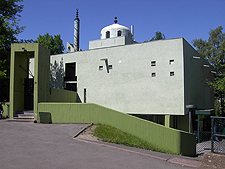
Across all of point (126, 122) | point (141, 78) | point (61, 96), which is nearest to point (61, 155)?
point (126, 122)

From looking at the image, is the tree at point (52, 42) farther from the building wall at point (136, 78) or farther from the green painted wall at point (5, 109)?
the green painted wall at point (5, 109)

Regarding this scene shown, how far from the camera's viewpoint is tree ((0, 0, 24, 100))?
2058cm

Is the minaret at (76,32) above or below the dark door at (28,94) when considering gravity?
above

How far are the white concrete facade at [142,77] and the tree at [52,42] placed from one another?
2492 cm

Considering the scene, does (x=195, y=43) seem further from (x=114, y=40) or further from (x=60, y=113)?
(x=60, y=113)

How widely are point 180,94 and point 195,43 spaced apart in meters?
32.3

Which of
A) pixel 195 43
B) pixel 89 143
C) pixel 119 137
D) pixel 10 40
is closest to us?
pixel 89 143

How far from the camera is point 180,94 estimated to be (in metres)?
18.2

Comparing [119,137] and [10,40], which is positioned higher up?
[10,40]

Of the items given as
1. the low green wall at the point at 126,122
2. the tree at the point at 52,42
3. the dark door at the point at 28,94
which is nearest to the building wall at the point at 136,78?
the low green wall at the point at 126,122

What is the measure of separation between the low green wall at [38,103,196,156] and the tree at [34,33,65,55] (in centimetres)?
3493

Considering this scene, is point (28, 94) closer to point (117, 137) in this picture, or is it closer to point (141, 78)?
point (117, 137)

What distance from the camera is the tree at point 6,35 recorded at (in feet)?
67.5

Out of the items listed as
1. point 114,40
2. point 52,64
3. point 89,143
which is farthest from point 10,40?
point 89,143
